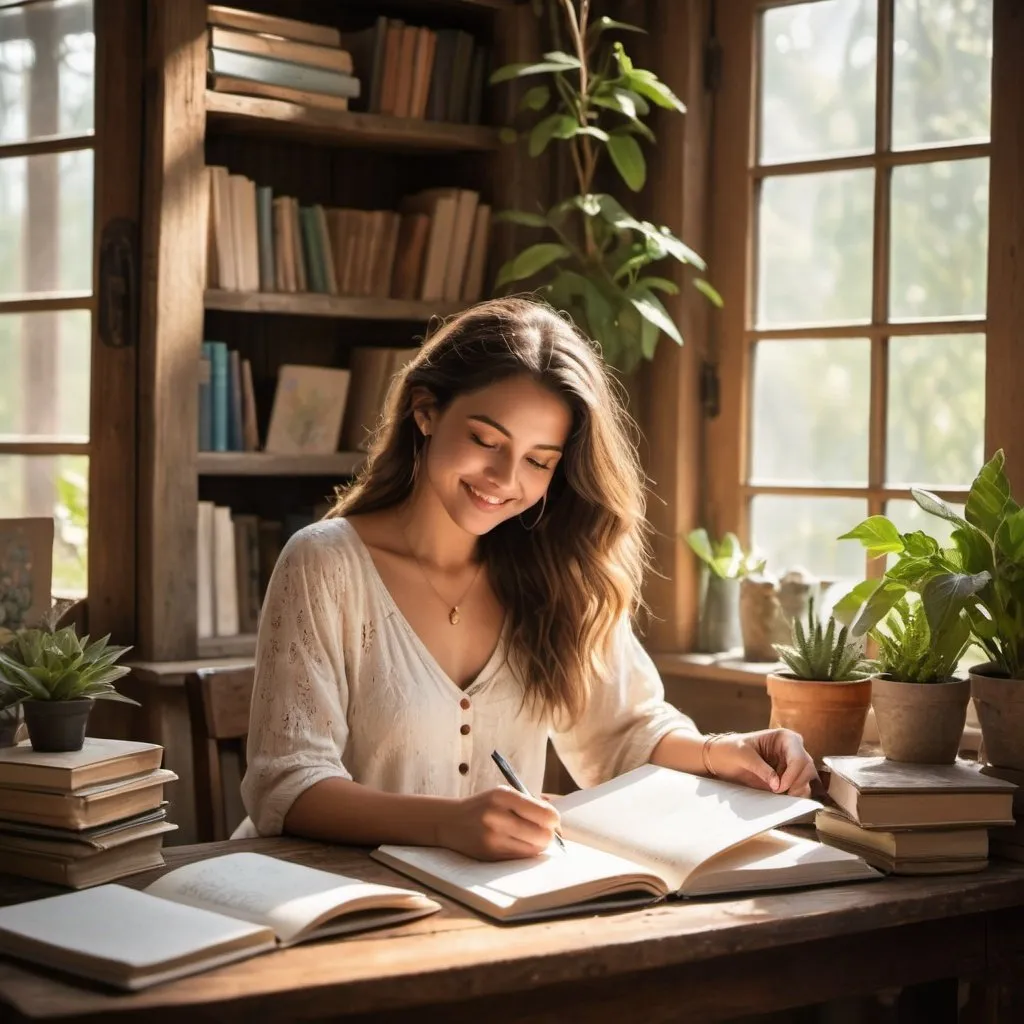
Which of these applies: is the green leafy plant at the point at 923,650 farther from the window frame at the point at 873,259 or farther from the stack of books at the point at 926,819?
the window frame at the point at 873,259

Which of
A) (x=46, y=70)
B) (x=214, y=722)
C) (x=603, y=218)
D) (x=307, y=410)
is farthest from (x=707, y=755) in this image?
(x=46, y=70)

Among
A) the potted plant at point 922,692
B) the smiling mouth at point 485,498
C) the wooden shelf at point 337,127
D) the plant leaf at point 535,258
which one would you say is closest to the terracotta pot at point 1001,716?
the potted plant at point 922,692

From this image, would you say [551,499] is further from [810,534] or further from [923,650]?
[810,534]

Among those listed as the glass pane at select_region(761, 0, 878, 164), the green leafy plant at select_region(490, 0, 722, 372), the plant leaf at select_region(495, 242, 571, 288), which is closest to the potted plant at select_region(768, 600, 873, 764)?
the green leafy plant at select_region(490, 0, 722, 372)

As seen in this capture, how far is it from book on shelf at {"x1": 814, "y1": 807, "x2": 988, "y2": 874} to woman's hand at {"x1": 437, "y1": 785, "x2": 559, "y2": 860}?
42 cm

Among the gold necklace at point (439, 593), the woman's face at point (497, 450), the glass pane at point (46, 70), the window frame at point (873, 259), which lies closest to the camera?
the woman's face at point (497, 450)

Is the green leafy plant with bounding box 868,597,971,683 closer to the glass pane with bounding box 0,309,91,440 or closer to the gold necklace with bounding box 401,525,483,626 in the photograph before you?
the gold necklace with bounding box 401,525,483,626

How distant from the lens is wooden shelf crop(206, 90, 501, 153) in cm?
329

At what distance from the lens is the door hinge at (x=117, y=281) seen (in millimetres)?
3297

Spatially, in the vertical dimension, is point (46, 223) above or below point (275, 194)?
below

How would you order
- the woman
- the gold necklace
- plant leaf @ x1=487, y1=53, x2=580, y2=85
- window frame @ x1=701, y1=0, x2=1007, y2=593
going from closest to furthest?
the woman, the gold necklace, window frame @ x1=701, y1=0, x2=1007, y2=593, plant leaf @ x1=487, y1=53, x2=580, y2=85

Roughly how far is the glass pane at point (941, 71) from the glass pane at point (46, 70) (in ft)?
5.94

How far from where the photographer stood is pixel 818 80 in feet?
10.9

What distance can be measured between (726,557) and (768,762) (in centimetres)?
126
